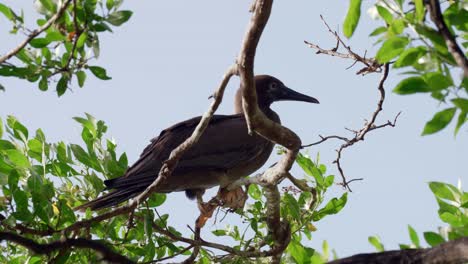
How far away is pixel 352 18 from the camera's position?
8.66 feet

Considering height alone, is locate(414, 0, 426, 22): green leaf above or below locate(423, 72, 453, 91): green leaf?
above

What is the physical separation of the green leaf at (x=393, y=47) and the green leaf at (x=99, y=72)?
6.05 feet

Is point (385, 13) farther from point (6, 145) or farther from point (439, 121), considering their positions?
point (6, 145)

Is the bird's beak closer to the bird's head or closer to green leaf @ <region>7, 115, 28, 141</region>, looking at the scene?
the bird's head

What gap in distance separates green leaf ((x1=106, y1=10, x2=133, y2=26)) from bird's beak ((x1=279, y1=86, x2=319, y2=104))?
362 cm

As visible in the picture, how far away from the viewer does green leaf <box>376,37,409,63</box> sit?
254 cm

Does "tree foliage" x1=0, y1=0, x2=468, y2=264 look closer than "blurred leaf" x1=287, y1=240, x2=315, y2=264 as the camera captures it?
Yes

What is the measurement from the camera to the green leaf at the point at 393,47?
2.54m

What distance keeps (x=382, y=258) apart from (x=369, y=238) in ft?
5.07

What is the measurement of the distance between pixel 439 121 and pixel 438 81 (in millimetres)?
151

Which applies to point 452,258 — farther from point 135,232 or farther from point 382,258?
point 135,232

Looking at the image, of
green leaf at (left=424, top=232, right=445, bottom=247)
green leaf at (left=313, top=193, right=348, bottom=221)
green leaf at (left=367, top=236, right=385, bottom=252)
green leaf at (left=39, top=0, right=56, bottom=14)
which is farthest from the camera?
green leaf at (left=313, top=193, right=348, bottom=221)

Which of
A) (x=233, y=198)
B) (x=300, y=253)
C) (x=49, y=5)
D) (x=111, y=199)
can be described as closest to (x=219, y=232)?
(x=233, y=198)

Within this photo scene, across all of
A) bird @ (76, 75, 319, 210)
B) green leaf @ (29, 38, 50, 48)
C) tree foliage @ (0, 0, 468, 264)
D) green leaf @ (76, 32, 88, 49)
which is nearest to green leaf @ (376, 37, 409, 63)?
tree foliage @ (0, 0, 468, 264)
